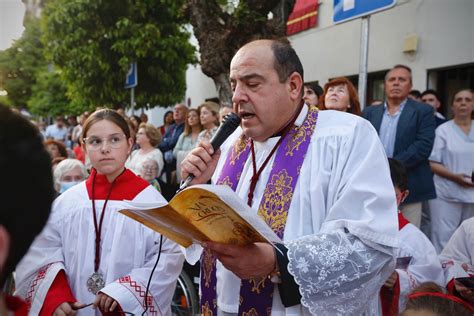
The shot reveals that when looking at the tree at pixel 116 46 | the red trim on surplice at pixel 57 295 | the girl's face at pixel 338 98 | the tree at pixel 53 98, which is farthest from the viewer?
the tree at pixel 53 98

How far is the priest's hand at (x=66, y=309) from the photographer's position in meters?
2.75

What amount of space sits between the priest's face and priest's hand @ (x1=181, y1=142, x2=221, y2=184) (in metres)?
0.20

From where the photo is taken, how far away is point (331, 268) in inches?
75.4

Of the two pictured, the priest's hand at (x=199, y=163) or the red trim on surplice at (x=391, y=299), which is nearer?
the priest's hand at (x=199, y=163)

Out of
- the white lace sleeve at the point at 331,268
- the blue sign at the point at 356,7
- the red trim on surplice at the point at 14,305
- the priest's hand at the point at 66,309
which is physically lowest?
the priest's hand at the point at 66,309

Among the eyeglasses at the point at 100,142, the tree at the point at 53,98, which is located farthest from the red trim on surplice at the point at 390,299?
the tree at the point at 53,98

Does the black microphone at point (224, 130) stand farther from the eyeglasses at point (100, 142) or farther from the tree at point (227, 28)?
the tree at point (227, 28)

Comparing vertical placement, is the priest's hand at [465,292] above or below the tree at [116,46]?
below

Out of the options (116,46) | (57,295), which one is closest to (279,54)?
(57,295)

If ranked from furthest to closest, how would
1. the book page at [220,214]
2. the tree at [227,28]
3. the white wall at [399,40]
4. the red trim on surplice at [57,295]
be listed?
the white wall at [399,40] < the tree at [227,28] < the red trim on surplice at [57,295] < the book page at [220,214]

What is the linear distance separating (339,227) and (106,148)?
68.4 inches

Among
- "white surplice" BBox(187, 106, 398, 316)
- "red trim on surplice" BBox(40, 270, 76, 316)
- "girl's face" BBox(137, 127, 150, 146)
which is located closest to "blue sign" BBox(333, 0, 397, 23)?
"white surplice" BBox(187, 106, 398, 316)

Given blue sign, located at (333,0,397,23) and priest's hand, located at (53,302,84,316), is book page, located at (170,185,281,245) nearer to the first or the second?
priest's hand, located at (53,302,84,316)

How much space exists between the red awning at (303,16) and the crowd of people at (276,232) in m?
9.59
